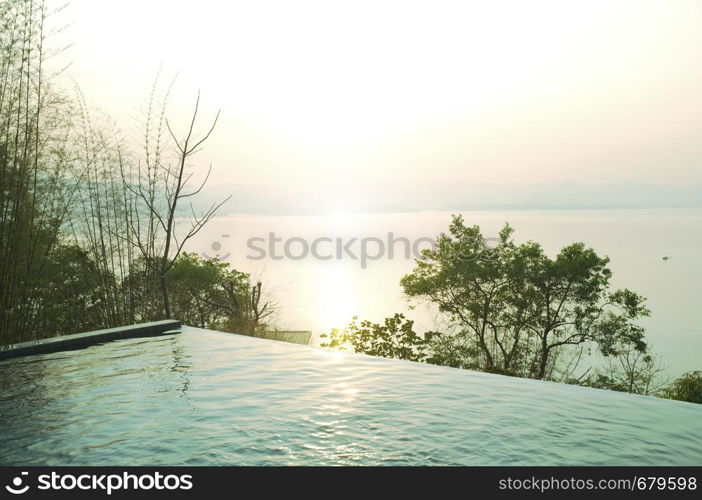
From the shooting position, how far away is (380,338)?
983 cm

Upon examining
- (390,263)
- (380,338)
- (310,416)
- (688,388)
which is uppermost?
(390,263)

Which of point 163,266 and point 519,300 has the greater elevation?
point 163,266

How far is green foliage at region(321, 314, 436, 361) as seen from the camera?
9680mm

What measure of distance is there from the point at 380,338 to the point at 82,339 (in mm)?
6227

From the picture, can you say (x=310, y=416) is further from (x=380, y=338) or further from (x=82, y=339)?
(x=380, y=338)

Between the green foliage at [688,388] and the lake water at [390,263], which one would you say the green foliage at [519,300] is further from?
the green foliage at [688,388]

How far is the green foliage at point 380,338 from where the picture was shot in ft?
31.8

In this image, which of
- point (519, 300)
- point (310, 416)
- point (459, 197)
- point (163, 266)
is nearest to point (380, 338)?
point (519, 300)

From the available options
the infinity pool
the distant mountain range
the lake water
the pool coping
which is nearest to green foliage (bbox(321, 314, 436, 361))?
the lake water

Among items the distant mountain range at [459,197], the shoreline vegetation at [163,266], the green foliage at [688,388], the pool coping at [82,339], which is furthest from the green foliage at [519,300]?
the pool coping at [82,339]

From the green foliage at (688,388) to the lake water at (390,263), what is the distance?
114cm

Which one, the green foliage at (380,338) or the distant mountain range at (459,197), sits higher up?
the distant mountain range at (459,197)

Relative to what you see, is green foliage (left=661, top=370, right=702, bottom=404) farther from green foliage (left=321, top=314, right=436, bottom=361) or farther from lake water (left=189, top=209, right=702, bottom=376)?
green foliage (left=321, top=314, right=436, bottom=361)

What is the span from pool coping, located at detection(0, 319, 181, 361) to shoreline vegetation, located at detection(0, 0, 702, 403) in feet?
1.77
